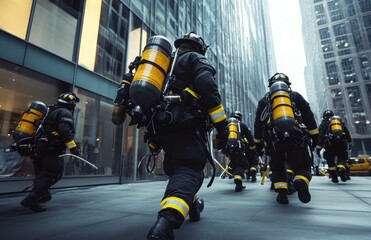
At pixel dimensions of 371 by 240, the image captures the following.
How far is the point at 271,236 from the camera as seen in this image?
1.86 m

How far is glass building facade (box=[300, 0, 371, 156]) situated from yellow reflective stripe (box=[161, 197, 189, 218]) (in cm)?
5821

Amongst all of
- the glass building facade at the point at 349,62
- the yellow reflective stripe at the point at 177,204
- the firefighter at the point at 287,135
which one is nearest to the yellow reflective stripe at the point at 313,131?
the firefighter at the point at 287,135

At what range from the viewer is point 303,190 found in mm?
3037

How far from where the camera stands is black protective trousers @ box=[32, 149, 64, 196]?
340 cm

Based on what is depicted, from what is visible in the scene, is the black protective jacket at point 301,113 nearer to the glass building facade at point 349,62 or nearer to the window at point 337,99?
the glass building facade at point 349,62

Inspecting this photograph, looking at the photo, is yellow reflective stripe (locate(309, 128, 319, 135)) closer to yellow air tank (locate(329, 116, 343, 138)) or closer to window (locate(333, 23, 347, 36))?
yellow air tank (locate(329, 116, 343, 138))

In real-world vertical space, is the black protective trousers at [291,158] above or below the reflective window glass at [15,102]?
Result: below

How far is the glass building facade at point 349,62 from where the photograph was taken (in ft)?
158

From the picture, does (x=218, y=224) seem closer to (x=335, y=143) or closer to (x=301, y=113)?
(x=301, y=113)

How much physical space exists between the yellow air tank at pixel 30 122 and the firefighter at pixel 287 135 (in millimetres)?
4072

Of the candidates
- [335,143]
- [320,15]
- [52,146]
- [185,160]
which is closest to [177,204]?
[185,160]

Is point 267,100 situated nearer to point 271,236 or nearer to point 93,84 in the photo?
point 271,236

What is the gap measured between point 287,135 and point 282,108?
42 centimetres

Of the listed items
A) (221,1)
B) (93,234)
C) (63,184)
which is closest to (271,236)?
(93,234)
